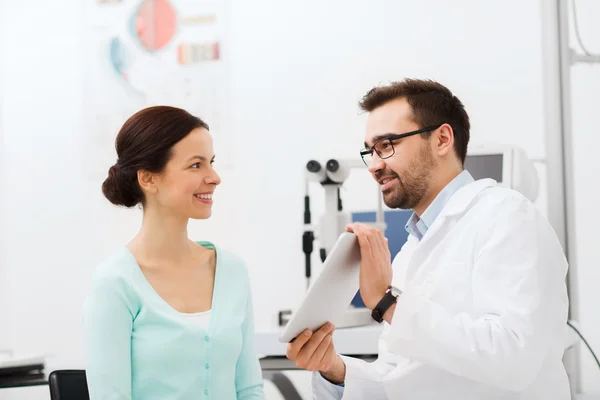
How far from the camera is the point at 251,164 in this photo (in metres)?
3.54

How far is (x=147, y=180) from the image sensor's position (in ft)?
4.99

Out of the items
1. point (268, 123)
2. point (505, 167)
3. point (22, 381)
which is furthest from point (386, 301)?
point (268, 123)

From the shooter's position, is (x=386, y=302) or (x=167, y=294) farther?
(x=167, y=294)

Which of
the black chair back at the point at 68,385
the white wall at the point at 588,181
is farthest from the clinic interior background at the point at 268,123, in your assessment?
the black chair back at the point at 68,385

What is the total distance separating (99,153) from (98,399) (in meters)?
2.65

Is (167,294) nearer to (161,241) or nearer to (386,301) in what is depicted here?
(161,241)

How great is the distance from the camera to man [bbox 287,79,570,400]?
1219mm

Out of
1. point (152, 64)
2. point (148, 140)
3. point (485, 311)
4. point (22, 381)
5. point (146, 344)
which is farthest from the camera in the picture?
point (152, 64)

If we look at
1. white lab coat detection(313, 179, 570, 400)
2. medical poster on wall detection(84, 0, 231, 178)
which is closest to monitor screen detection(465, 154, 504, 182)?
white lab coat detection(313, 179, 570, 400)

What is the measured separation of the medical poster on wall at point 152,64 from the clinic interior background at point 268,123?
0.08 feet

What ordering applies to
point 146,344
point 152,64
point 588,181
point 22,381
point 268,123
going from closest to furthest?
point 146,344 < point 22,381 < point 588,181 < point 268,123 < point 152,64

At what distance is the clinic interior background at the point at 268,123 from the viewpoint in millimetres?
3047

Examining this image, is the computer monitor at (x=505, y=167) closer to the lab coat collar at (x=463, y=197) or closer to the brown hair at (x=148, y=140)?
the lab coat collar at (x=463, y=197)

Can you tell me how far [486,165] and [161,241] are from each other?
1.14 meters
